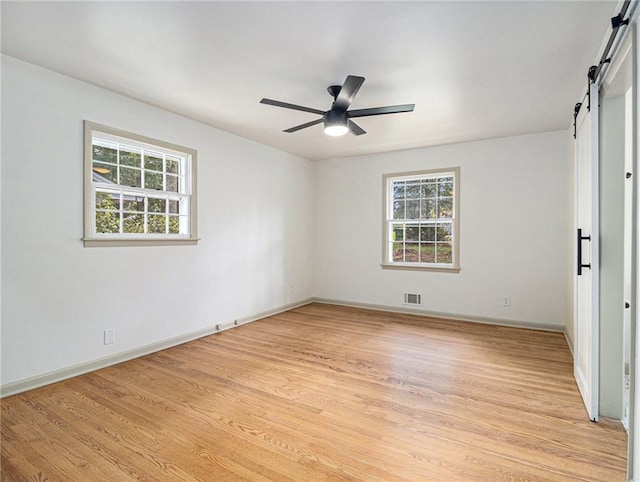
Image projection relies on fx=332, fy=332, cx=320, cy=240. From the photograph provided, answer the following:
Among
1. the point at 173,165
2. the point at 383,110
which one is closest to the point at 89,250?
the point at 173,165

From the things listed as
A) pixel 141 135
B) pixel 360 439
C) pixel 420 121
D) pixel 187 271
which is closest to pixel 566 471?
pixel 360 439

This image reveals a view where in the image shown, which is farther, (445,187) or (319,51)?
(445,187)

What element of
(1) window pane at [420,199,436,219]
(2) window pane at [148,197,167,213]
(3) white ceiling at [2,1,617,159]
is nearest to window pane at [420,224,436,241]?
(1) window pane at [420,199,436,219]

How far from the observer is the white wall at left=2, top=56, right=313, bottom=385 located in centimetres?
263

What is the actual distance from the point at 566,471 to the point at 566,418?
63cm

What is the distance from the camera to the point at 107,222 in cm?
328

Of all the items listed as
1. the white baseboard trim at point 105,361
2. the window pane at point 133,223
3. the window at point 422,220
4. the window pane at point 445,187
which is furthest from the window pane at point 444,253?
the window pane at point 133,223

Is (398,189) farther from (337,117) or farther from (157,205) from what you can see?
(157,205)

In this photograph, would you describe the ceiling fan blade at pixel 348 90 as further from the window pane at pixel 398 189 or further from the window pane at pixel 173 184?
the window pane at pixel 398 189

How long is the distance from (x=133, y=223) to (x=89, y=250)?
A: 54cm

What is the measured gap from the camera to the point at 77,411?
2.38 metres

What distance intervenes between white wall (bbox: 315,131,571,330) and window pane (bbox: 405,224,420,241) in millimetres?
482

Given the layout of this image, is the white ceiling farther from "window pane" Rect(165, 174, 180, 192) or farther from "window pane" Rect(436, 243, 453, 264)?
"window pane" Rect(436, 243, 453, 264)

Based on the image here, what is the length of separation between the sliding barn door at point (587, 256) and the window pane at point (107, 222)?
4.04 m
